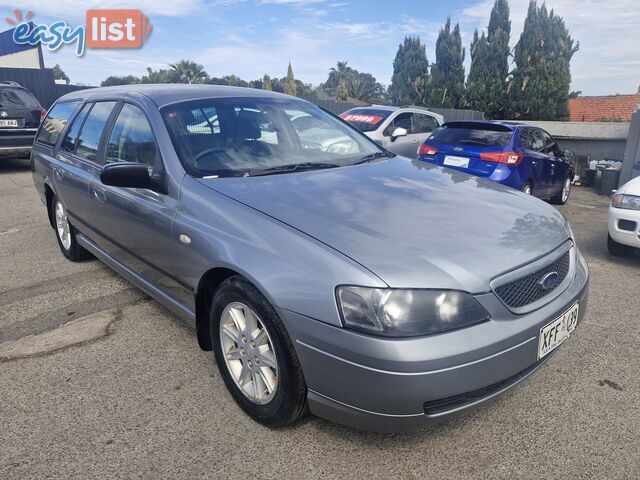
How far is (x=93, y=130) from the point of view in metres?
3.70

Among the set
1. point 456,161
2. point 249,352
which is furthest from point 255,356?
point 456,161

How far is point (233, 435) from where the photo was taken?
7.36 ft

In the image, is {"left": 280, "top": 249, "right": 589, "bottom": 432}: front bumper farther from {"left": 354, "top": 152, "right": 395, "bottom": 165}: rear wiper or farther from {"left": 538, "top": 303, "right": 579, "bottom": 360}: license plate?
{"left": 354, "top": 152, "right": 395, "bottom": 165}: rear wiper

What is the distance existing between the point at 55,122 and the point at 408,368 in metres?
4.27

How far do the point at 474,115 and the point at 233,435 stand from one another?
67.9ft

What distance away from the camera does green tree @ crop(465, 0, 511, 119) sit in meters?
22.3

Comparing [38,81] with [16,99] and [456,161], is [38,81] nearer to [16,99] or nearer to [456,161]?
[16,99]

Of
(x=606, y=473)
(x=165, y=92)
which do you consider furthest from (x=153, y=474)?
(x=165, y=92)

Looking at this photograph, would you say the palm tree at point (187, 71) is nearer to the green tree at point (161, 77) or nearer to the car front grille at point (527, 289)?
the green tree at point (161, 77)

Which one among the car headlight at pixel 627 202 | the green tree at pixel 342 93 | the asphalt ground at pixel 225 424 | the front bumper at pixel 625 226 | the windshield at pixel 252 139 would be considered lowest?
the asphalt ground at pixel 225 424

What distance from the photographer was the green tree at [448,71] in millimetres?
Result: 24844

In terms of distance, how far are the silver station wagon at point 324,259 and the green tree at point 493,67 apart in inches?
833

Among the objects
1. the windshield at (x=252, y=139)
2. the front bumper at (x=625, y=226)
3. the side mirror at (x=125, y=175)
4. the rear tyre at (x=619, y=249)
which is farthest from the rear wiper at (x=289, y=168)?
the rear tyre at (x=619, y=249)

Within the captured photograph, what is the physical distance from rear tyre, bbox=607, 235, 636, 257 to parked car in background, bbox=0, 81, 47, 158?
10229mm
